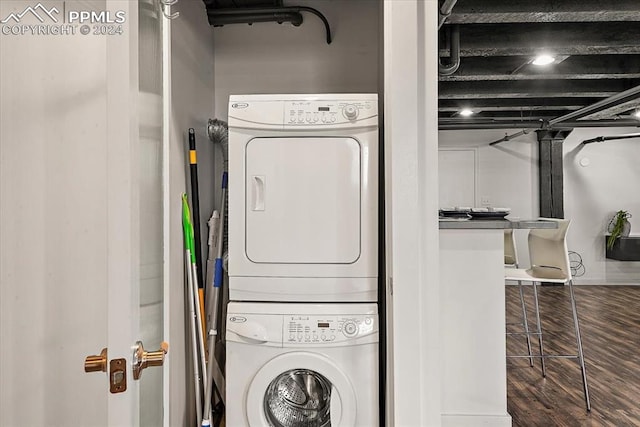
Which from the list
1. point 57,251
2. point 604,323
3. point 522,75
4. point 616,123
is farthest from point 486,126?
point 57,251

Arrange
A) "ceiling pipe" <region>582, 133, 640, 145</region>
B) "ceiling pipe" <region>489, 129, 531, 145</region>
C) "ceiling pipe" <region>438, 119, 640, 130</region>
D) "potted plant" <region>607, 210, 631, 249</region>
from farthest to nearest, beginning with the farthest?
1. "potted plant" <region>607, 210, 631, 249</region>
2. "ceiling pipe" <region>582, 133, 640, 145</region>
3. "ceiling pipe" <region>489, 129, 531, 145</region>
4. "ceiling pipe" <region>438, 119, 640, 130</region>

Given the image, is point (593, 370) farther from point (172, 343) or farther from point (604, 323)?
point (172, 343)

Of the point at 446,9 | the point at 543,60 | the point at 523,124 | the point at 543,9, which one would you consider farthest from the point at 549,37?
the point at 523,124

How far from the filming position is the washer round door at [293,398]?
5.95 feet

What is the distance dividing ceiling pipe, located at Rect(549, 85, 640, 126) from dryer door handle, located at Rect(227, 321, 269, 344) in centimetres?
424

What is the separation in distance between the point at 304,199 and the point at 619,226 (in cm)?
732

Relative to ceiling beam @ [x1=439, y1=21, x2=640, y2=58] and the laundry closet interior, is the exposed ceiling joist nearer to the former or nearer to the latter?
ceiling beam @ [x1=439, y1=21, x2=640, y2=58]

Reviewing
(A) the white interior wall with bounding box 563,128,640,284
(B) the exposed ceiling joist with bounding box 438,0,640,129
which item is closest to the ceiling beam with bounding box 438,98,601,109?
(B) the exposed ceiling joist with bounding box 438,0,640,129

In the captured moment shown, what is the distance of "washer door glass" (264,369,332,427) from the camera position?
1956mm

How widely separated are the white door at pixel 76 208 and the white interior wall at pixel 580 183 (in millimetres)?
6786

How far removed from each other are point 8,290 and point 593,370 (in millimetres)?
3999

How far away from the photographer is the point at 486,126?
21.0 feet

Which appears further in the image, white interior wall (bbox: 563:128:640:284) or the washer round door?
white interior wall (bbox: 563:128:640:284)

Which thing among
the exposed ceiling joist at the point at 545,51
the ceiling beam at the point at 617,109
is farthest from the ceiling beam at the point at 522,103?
the ceiling beam at the point at 617,109
